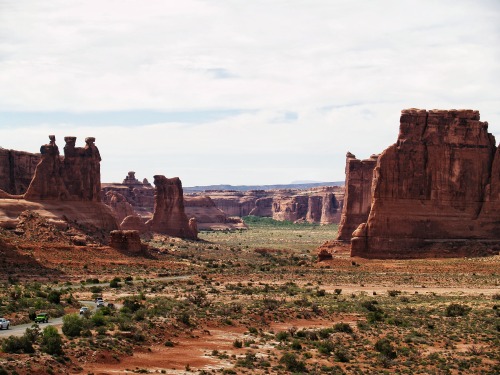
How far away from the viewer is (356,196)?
10969 cm

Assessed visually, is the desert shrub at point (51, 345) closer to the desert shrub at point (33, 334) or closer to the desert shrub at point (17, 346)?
the desert shrub at point (33, 334)

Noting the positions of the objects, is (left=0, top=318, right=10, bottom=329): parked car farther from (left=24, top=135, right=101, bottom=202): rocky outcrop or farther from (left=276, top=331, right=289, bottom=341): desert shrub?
(left=24, top=135, right=101, bottom=202): rocky outcrop

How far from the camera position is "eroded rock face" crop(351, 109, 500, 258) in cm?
8319

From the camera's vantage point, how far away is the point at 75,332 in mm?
34875

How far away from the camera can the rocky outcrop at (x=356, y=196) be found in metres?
107

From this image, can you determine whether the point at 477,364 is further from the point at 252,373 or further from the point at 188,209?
the point at 188,209

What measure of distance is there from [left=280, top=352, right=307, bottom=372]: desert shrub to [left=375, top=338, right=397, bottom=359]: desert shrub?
4.46 meters

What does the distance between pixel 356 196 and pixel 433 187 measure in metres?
26.0

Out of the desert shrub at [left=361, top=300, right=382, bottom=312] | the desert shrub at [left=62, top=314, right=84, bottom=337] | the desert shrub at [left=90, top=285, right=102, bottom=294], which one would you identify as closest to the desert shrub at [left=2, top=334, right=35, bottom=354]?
the desert shrub at [left=62, top=314, right=84, bottom=337]

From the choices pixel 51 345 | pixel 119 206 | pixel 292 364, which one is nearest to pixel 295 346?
pixel 292 364

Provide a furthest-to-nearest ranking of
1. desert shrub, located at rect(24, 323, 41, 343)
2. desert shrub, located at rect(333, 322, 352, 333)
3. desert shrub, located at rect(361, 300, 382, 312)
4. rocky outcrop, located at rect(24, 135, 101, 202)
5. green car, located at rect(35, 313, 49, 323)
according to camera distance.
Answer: rocky outcrop, located at rect(24, 135, 101, 202) < desert shrub, located at rect(361, 300, 382, 312) < desert shrub, located at rect(333, 322, 352, 333) < green car, located at rect(35, 313, 49, 323) < desert shrub, located at rect(24, 323, 41, 343)

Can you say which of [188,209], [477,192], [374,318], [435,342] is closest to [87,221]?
[477,192]

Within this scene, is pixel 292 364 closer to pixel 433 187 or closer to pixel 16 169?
pixel 433 187

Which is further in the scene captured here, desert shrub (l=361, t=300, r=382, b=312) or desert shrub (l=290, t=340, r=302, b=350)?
desert shrub (l=361, t=300, r=382, b=312)
